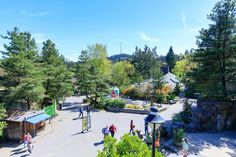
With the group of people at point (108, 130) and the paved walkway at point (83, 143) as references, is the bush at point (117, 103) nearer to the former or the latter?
the paved walkway at point (83, 143)

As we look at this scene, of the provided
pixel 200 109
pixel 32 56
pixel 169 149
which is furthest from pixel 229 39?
pixel 32 56

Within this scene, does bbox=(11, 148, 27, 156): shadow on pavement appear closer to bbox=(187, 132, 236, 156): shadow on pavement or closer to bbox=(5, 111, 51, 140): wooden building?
bbox=(5, 111, 51, 140): wooden building

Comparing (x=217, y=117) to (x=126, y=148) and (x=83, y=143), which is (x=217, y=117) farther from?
(x=126, y=148)

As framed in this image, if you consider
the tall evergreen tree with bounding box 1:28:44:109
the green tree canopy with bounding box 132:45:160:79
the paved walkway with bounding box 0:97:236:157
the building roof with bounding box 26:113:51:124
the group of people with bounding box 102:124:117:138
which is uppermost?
the green tree canopy with bounding box 132:45:160:79

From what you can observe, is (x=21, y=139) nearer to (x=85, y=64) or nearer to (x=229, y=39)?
(x=85, y=64)

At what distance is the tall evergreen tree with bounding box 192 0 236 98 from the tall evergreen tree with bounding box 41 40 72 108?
611 inches

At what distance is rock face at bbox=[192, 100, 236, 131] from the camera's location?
21.7m

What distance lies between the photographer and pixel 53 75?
28.5 meters

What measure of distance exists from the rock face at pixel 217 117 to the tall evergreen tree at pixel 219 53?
0.93 meters

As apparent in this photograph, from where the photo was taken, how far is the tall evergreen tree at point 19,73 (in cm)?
2186

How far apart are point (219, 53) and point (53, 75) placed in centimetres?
1824

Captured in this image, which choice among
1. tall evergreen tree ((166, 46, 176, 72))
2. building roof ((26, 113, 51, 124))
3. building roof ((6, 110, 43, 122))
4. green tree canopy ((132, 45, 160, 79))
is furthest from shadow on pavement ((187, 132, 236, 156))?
tall evergreen tree ((166, 46, 176, 72))

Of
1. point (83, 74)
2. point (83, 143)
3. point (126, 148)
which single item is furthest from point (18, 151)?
point (83, 74)

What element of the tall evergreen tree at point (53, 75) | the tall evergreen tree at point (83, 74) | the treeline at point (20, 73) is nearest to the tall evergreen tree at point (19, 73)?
the treeline at point (20, 73)
